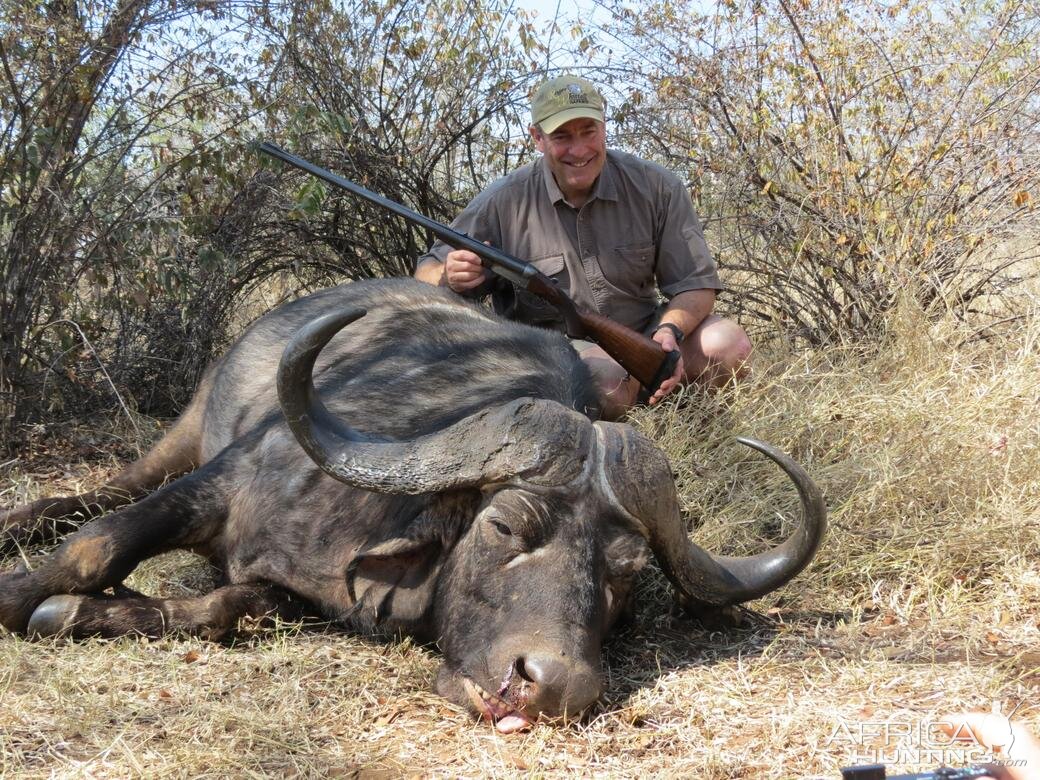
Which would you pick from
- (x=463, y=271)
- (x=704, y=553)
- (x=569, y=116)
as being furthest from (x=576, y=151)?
(x=704, y=553)

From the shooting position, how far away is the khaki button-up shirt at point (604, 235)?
553 centimetres

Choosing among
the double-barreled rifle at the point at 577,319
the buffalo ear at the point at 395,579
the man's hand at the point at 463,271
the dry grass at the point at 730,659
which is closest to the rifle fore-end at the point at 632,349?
the double-barreled rifle at the point at 577,319

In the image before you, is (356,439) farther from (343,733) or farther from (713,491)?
(713,491)

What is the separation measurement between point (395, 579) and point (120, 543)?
94 centimetres

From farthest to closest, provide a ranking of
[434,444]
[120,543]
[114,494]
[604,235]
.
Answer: [604,235], [114,494], [120,543], [434,444]

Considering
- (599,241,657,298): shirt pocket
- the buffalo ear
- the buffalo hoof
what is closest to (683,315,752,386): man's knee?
(599,241,657,298): shirt pocket

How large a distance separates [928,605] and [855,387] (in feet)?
5.54

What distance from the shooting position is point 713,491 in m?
4.62

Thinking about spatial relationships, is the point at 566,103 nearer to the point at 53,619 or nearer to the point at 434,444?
the point at 434,444

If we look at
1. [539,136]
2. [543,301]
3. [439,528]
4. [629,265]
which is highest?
[539,136]

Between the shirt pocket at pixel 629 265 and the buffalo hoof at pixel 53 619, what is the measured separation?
3.17 meters

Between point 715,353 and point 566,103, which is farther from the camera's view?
point 715,353

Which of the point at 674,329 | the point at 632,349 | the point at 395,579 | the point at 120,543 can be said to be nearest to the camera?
the point at 395,579

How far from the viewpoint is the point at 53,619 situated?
3332mm
